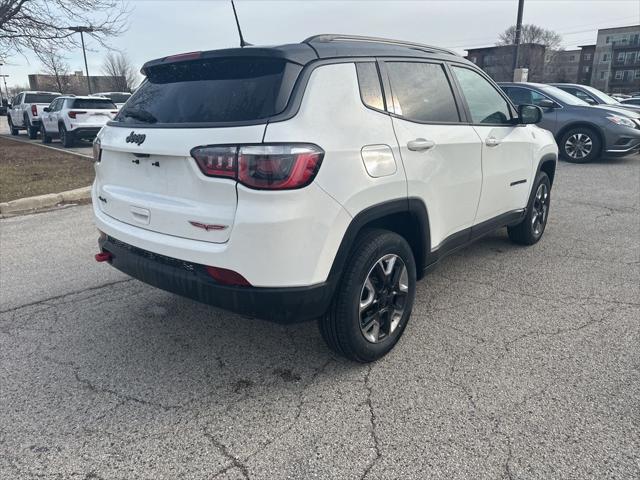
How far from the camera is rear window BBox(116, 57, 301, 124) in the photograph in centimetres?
242

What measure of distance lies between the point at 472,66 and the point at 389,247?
2.11 m

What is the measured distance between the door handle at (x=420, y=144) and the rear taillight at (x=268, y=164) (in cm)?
82

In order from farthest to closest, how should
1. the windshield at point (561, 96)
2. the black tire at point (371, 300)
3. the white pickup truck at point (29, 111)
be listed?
the white pickup truck at point (29, 111) → the windshield at point (561, 96) → the black tire at point (371, 300)

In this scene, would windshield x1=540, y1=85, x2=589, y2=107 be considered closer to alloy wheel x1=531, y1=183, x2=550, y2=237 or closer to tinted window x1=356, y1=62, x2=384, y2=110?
alloy wheel x1=531, y1=183, x2=550, y2=237

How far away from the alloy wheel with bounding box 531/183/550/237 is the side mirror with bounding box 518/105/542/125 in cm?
93

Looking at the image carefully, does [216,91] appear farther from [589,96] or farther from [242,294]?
[589,96]

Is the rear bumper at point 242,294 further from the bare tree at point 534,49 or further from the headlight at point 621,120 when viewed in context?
the bare tree at point 534,49

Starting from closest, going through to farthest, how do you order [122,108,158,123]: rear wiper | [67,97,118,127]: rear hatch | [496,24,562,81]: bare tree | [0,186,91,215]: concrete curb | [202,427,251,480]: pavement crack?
[202,427,251,480]: pavement crack
[122,108,158,123]: rear wiper
[0,186,91,215]: concrete curb
[67,97,118,127]: rear hatch
[496,24,562,81]: bare tree

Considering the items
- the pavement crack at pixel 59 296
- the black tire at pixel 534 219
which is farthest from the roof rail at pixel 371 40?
the pavement crack at pixel 59 296

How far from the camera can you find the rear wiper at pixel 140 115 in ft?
9.26

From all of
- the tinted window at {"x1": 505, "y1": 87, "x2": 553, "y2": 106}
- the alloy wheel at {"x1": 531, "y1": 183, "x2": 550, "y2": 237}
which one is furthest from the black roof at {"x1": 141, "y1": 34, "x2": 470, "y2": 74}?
the tinted window at {"x1": 505, "y1": 87, "x2": 553, "y2": 106}

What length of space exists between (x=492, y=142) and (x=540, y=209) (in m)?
1.76

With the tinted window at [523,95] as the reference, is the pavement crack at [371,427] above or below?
below

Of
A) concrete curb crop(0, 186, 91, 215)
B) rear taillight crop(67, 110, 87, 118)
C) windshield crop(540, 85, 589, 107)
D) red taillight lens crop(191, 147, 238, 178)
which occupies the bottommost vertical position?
concrete curb crop(0, 186, 91, 215)
